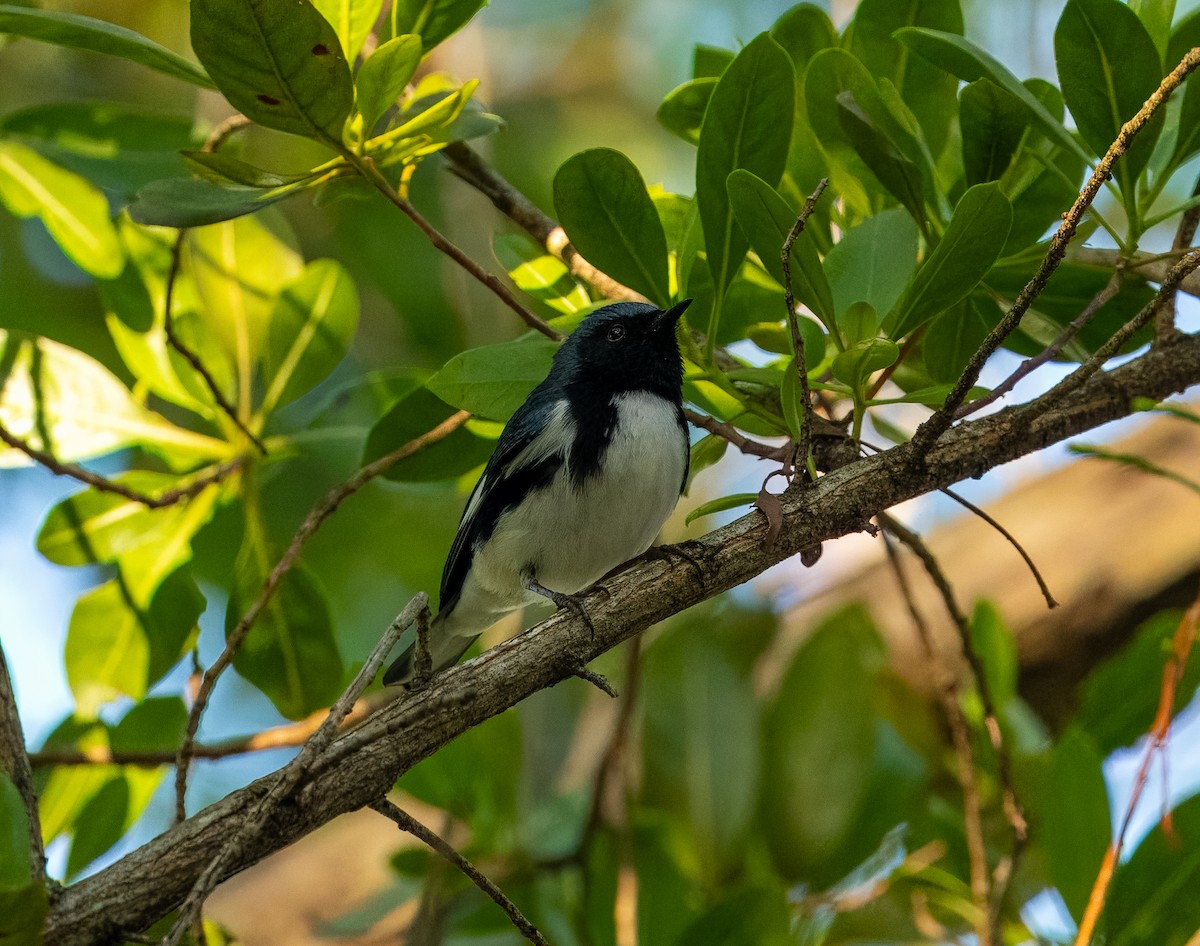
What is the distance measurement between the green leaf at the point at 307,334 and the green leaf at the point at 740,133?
121cm

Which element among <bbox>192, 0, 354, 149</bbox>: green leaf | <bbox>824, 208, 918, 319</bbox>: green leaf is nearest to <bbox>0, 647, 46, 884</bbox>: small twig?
<bbox>192, 0, 354, 149</bbox>: green leaf

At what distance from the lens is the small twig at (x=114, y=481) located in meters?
2.39

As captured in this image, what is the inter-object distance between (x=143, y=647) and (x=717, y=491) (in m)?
3.27

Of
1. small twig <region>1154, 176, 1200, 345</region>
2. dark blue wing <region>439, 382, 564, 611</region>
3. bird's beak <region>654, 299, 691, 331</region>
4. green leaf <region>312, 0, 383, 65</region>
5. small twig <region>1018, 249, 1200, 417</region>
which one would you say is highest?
green leaf <region>312, 0, 383, 65</region>

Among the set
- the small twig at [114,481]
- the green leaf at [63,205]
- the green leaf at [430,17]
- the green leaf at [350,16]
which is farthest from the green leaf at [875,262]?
the green leaf at [63,205]

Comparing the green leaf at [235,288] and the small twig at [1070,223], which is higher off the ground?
the green leaf at [235,288]

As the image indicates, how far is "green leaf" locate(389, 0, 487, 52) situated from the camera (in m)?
2.14

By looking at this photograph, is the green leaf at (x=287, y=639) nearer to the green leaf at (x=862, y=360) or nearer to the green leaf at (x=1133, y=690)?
the green leaf at (x=862, y=360)

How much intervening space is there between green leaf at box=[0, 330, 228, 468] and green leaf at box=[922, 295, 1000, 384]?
5.73 feet

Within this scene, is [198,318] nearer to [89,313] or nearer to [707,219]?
[707,219]

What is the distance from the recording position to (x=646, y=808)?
11.0ft

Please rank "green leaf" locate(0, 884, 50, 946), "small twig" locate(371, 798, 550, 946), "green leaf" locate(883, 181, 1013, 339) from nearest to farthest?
1. "green leaf" locate(0, 884, 50, 946)
2. "small twig" locate(371, 798, 550, 946)
3. "green leaf" locate(883, 181, 1013, 339)

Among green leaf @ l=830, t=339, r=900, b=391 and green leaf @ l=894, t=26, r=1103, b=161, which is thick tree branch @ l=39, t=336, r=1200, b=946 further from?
green leaf @ l=894, t=26, r=1103, b=161

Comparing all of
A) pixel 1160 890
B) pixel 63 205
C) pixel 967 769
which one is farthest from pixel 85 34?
pixel 1160 890
